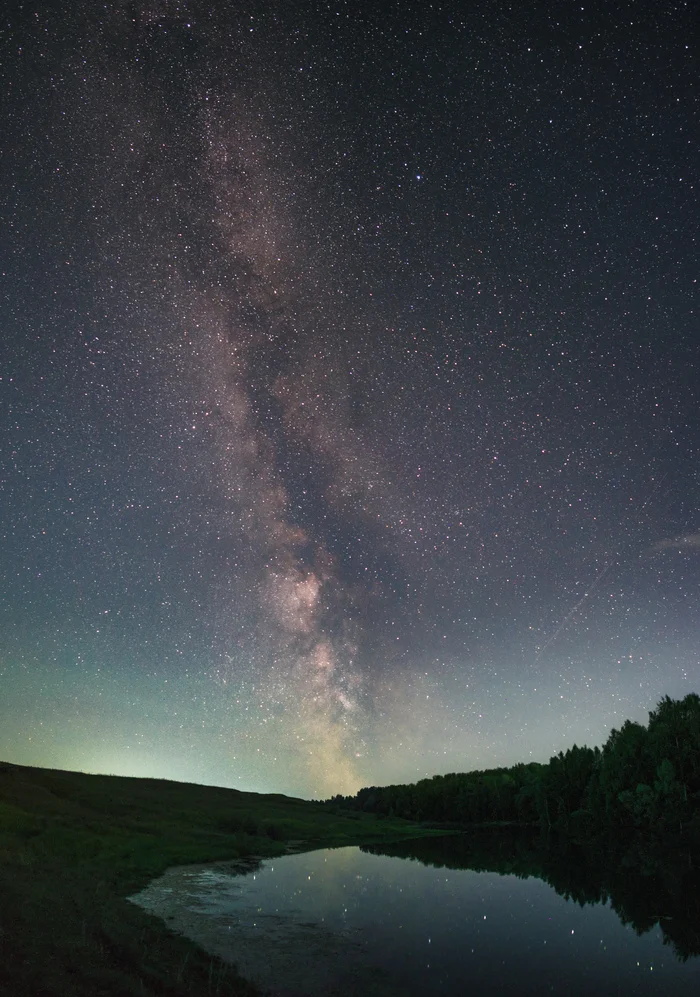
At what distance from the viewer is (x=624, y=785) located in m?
102

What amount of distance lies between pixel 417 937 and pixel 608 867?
120 ft

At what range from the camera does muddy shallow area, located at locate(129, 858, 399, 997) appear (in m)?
19.7

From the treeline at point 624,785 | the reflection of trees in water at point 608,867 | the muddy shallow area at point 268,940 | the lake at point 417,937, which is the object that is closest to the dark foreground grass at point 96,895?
the muddy shallow area at point 268,940

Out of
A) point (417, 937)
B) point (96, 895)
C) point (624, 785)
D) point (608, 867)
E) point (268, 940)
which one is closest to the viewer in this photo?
point (268, 940)

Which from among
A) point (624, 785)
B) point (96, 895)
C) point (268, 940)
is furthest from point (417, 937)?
point (624, 785)

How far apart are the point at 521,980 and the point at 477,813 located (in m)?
131

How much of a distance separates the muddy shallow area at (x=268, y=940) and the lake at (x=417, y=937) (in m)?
0.06

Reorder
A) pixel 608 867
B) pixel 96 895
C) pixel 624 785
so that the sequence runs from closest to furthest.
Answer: pixel 96 895, pixel 608 867, pixel 624 785

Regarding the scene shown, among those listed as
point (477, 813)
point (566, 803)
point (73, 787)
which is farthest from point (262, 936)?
point (477, 813)

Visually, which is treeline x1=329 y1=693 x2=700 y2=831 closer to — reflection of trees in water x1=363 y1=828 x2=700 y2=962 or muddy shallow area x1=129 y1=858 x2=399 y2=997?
reflection of trees in water x1=363 y1=828 x2=700 y2=962

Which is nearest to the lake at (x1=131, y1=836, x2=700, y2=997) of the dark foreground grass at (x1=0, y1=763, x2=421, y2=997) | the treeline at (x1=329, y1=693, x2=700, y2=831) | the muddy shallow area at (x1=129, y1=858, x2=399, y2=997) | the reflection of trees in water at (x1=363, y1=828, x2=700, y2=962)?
the muddy shallow area at (x1=129, y1=858, x2=399, y2=997)

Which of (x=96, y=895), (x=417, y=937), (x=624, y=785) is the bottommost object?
(x=417, y=937)

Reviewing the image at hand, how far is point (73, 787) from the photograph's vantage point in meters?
94.4

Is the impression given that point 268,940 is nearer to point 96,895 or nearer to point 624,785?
point 96,895
